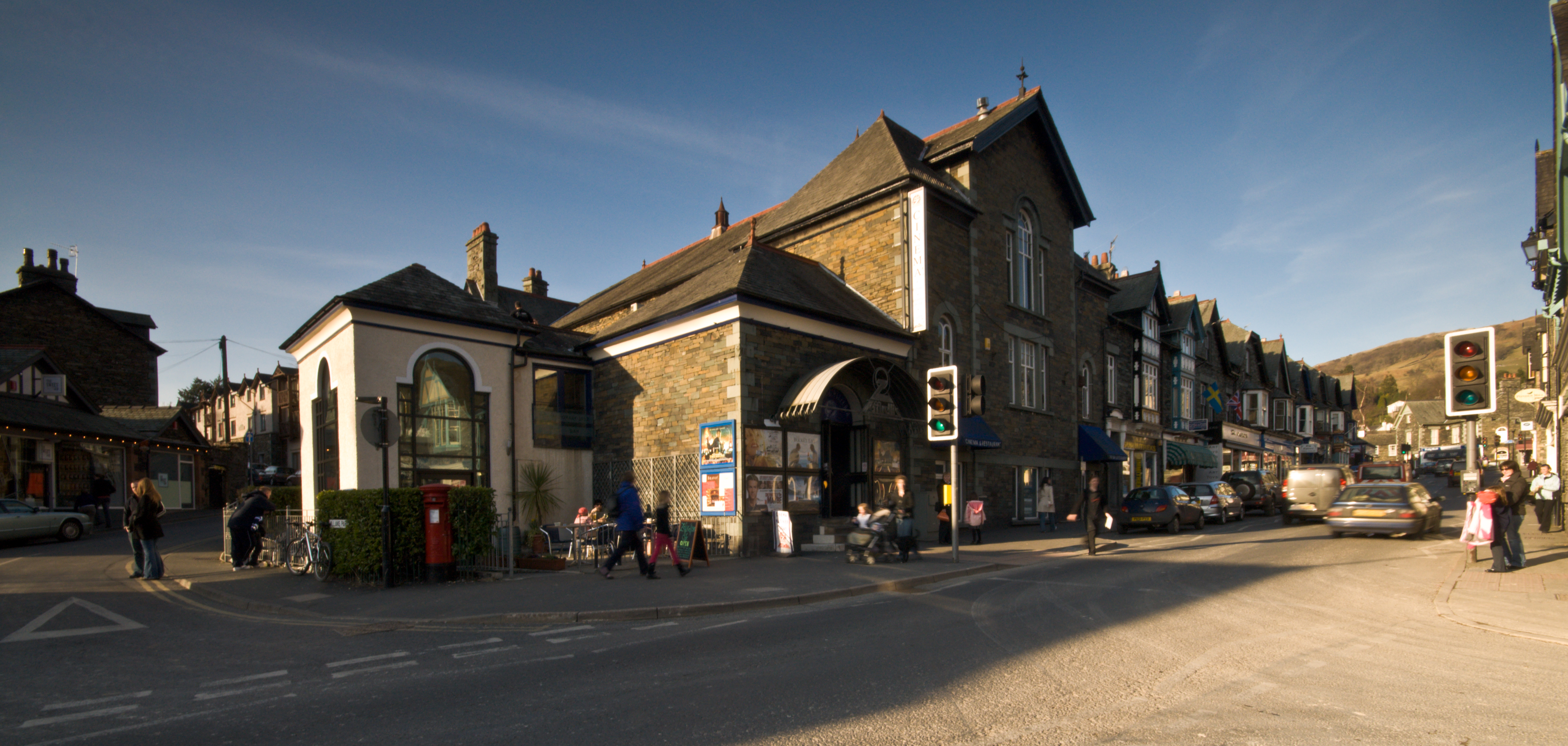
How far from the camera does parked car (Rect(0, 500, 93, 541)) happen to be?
19.2 m

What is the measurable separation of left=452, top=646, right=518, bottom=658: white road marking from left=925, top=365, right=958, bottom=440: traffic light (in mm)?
7291

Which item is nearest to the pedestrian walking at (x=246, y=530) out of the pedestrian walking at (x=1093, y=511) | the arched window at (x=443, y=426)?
the arched window at (x=443, y=426)

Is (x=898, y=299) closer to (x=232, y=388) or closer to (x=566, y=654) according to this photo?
(x=566, y=654)

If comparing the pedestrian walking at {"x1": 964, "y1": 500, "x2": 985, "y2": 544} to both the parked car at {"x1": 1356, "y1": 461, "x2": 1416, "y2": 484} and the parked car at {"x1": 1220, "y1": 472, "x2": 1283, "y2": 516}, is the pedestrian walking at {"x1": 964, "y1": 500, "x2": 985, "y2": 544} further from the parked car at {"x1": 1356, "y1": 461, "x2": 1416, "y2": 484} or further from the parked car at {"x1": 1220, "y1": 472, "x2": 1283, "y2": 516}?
the parked car at {"x1": 1356, "y1": 461, "x2": 1416, "y2": 484}

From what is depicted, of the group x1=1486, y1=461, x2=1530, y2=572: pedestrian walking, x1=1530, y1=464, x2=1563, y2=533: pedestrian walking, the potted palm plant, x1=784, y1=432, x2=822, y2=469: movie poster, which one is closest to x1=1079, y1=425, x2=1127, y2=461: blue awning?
x1=1530, y1=464, x2=1563, y2=533: pedestrian walking

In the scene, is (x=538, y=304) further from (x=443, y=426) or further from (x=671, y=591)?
(x=671, y=591)

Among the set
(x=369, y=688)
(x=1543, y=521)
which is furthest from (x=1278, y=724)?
(x=1543, y=521)

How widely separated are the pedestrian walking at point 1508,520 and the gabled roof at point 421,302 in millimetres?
16974

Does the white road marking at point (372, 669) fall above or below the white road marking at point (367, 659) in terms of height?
above

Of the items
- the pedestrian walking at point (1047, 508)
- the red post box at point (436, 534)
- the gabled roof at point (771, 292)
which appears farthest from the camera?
the pedestrian walking at point (1047, 508)

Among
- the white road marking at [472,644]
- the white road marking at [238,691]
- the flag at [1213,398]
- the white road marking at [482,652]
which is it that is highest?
the flag at [1213,398]

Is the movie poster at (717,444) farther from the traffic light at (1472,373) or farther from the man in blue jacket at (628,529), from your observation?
the traffic light at (1472,373)

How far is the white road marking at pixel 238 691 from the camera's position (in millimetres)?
5812

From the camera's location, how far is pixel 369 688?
5.91 metres
